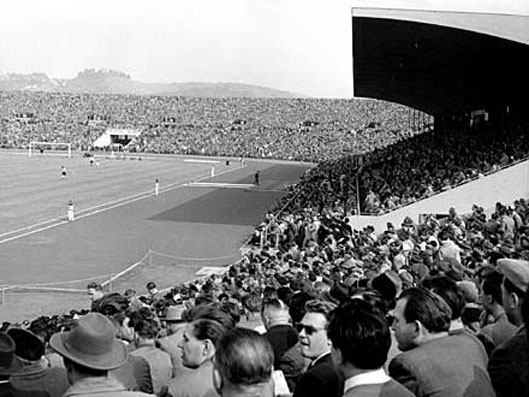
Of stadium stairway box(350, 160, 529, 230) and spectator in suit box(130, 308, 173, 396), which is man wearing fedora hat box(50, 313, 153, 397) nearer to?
spectator in suit box(130, 308, 173, 396)

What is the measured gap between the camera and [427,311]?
5195 millimetres

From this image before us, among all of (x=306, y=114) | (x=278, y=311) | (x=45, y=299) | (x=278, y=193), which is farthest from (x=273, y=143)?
(x=278, y=311)

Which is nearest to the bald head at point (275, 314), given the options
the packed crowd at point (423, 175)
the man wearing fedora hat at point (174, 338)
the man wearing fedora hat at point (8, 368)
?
the man wearing fedora hat at point (174, 338)

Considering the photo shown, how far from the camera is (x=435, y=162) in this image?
36.2 meters

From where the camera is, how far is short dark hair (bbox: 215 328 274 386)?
3740 mm

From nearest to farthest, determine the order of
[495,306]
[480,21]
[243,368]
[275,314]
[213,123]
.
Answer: [243,368], [495,306], [275,314], [480,21], [213,123]

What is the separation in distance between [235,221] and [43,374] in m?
32.3

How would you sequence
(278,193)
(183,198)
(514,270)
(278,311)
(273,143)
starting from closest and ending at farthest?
1. (514,270)
2. (278,311)
3. (183,198)
4. (278,193)
5. (273,143)

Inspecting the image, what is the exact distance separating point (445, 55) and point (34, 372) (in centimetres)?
3272

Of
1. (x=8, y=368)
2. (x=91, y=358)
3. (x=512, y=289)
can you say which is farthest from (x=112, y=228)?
(x=91, y=358)

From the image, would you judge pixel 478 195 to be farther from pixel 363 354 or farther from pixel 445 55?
pixel 363 354

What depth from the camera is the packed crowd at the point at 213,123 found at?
111 metres

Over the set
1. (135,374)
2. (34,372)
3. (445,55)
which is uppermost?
(445,55)

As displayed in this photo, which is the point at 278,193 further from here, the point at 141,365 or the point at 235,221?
the point at 141,365
